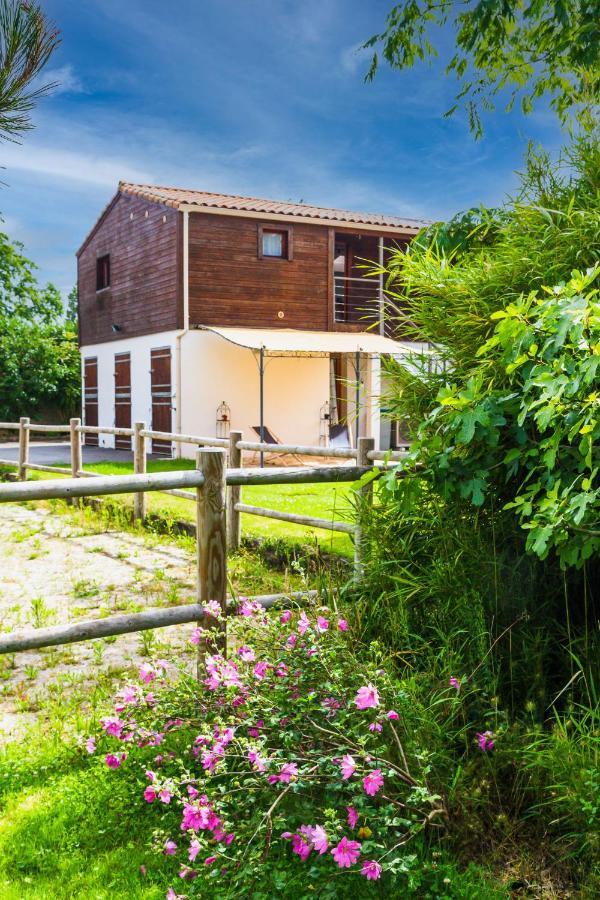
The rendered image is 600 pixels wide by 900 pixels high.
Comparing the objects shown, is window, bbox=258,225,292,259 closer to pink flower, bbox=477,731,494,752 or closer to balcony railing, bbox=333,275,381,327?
balcony railing, bbox=333,275,381,327

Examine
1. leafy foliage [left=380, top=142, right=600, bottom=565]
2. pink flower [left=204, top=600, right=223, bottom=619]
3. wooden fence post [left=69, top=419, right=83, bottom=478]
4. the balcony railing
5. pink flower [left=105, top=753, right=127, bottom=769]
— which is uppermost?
the balcony railing

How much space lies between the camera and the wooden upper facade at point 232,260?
1848 centimetres

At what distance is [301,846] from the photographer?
2.36m

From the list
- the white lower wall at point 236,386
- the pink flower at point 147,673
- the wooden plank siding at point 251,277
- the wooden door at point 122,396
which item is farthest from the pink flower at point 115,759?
the wooden door at point 122,396

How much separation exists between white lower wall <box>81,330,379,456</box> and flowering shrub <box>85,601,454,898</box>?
50.2ft

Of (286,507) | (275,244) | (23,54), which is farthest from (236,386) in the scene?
(23,54)

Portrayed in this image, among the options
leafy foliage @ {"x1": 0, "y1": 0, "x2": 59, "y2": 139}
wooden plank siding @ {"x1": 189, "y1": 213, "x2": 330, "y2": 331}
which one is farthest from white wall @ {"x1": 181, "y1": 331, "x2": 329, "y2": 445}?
leafy foliage @ {"x1": 0, "y1": 0, "x2": 59, "y2": 139}

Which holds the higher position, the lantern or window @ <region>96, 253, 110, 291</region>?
window @ <region>96, 253, 110, 291</region>

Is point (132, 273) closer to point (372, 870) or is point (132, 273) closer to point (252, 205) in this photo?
point (252, 205)

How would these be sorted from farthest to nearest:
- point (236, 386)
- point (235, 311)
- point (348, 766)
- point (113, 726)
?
point (236, 386) → point (235, 311) → point (113, 726) → point (348, 766)

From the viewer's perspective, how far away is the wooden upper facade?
18.5m

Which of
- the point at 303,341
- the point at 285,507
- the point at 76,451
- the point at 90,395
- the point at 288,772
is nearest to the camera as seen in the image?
the point at 288,772

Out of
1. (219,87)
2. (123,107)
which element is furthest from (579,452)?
(123,107)

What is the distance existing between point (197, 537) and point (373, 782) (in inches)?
60.1
